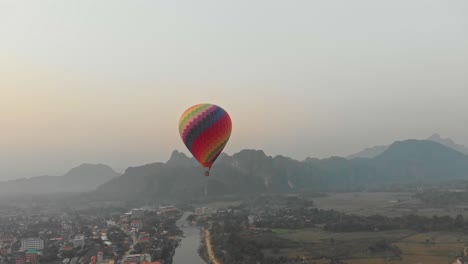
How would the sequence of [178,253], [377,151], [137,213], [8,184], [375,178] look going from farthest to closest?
[377,151], [8,184], [375,178], [137,213], [178,253]

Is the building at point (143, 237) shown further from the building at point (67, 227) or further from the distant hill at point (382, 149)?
the distant hill at point (382, 149)

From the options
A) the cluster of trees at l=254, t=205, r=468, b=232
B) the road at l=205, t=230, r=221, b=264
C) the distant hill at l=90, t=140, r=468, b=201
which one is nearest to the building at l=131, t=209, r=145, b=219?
the cluster of trees at l=254, t=205, r=468, b=232

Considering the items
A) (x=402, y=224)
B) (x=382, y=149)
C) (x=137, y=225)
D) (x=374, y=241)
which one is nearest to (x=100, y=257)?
(x=137, y=225)

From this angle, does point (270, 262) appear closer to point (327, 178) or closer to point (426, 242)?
point (426, 242)

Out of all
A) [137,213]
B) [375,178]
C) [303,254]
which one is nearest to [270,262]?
[303,254]

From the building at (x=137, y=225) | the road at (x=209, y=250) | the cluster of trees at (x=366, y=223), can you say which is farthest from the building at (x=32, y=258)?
the cluster of trees at (x=366, y=223)

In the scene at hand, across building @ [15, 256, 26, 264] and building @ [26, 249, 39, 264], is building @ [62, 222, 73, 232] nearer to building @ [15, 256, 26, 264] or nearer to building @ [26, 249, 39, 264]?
building @ [26, 249, 39, 264]

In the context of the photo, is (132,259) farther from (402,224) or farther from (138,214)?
(138,214)
